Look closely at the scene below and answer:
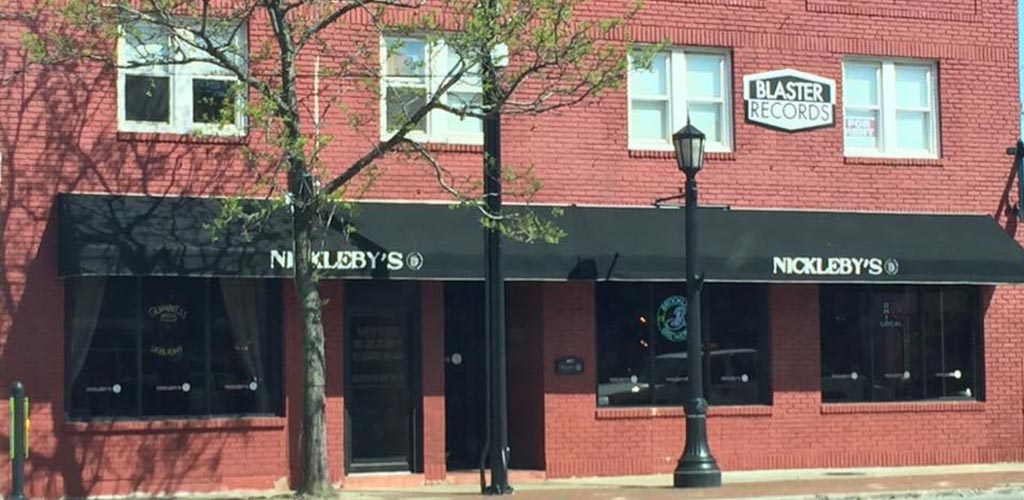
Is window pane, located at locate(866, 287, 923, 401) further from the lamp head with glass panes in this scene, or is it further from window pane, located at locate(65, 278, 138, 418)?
window pane, located at locate(65, 278, 138, 418)

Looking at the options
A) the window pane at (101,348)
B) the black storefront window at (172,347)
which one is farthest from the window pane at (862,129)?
the window pane at (101,348)

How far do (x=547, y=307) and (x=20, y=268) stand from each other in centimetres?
653

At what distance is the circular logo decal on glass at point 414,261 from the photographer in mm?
17609

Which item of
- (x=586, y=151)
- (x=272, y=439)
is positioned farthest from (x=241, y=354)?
(x=586, y=151)

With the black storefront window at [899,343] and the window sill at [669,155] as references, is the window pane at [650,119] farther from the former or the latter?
the black storefront window at [899,343]

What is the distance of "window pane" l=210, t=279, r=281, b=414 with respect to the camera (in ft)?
58.4

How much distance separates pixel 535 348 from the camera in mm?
19266

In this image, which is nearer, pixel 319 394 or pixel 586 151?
pixel 319 394

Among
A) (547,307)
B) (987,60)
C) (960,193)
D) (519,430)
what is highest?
(987,60)

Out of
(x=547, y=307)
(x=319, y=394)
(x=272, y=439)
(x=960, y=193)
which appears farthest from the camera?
(x=960, y=193)

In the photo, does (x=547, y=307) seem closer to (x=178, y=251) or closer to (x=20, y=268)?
(x=178, y=251)

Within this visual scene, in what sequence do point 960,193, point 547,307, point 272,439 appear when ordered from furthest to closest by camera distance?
1. point 960,193
2. point 547,307
3. point 272,439

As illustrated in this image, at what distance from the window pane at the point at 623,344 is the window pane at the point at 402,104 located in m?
3.41

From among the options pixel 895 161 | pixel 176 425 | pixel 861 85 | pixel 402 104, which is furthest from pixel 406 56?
pixel 895 161
